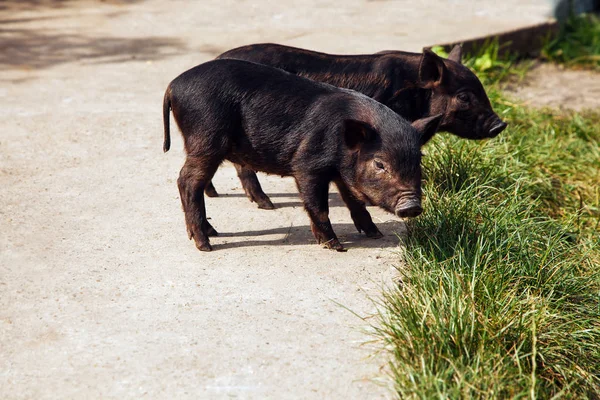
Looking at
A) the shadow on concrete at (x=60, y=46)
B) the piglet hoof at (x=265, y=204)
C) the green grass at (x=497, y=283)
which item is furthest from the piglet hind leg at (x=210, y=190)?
the shadow on concrete at (x=60, y=46)

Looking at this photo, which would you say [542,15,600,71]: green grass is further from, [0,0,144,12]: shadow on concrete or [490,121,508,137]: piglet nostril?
[0,0,144,12]: shadow on concrete

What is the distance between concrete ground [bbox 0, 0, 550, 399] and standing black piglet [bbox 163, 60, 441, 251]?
40cm

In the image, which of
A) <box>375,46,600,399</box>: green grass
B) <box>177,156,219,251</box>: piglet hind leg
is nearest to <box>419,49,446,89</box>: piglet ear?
<box>375,46,600,399</box>: green grass

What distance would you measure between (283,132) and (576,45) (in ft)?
23.2

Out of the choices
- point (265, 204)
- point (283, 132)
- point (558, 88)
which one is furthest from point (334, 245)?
point (558, 88)

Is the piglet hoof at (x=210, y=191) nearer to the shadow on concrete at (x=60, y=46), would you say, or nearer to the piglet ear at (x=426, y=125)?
the piglet ear at (x=426, y=125)

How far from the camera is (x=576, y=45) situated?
10.9m

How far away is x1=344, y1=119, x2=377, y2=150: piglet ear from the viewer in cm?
489

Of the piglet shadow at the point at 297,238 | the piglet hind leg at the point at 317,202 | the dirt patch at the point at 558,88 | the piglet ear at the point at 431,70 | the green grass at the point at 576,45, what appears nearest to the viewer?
the piglet hind leg at the point at 317,202

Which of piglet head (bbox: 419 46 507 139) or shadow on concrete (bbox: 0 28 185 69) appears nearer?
piglet head (bbox: 419 46 507 139)

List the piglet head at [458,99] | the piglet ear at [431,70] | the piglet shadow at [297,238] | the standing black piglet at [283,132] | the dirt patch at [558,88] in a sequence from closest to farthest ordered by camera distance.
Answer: the standing black piglet at [283,132], the piglet shadow at [297,238], the piglet ear at [431,70], the piglet head at [458,99], the dirt patch at [558,88]

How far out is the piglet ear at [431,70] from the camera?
5811 mm

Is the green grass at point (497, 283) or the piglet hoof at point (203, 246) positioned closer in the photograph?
the green grass at point (497, 283)

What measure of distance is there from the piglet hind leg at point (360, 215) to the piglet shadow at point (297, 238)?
0.05 meters
